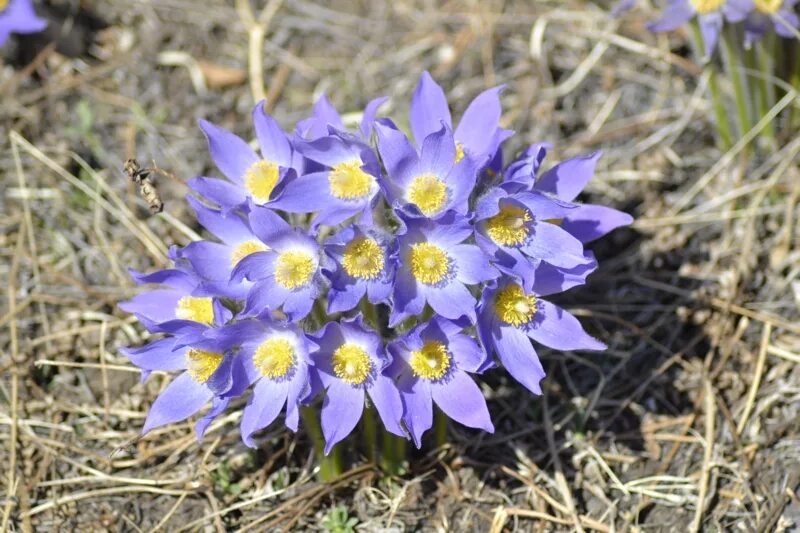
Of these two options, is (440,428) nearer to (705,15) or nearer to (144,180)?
(144,180)

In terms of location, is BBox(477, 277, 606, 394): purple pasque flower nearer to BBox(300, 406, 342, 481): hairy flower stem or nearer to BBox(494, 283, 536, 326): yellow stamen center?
BBox(494, 283, 536, 326): yellow stamen center

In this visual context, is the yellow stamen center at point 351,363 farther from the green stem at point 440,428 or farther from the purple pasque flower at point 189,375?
the green stem at point 440,428

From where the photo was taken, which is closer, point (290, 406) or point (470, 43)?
point (290, 406)

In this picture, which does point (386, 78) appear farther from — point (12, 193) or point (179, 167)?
point (12, 193)

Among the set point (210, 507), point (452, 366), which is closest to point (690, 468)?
point (452, 366)

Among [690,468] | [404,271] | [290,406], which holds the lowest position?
[690,468]

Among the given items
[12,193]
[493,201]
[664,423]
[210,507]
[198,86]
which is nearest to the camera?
[493,201]

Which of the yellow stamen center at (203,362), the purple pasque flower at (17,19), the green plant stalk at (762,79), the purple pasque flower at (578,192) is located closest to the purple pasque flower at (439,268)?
the purple pasque flower at (578,192)
